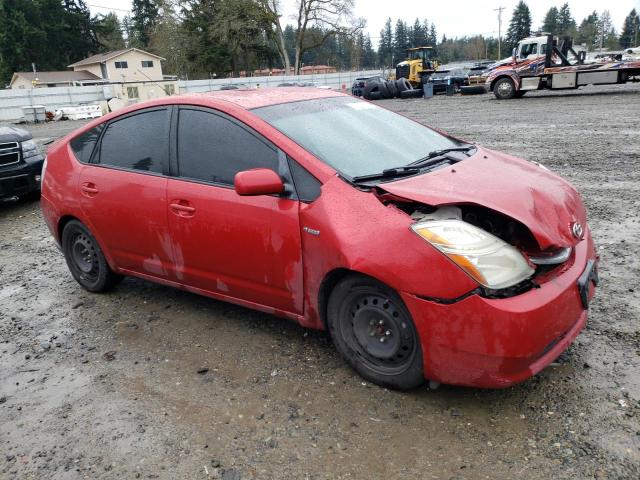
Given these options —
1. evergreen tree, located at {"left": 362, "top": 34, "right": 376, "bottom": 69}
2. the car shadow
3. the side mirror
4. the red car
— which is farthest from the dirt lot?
evergreen tree, located at {"left": 362, "top": 34, "right": 376, "bottom": 69}

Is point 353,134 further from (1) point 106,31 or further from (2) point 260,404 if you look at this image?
(1) point 106,31

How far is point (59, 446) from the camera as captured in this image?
282cm

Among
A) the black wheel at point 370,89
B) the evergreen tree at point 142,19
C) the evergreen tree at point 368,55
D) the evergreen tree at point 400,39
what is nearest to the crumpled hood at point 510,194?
the black wheel at point 370,89

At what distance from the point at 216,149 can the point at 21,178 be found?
550 centimetres

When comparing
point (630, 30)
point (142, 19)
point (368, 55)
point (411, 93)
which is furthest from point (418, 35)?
point (411, 93)

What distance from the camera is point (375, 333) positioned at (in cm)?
299

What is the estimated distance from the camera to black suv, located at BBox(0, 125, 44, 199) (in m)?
7.64

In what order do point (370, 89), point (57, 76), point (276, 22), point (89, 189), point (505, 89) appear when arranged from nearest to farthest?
point (89, 189) → point (505, 89) → point (370, 89) → point (276, 22) → point (57, 76)

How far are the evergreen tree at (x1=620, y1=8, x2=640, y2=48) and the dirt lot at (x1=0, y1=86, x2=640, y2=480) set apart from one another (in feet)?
370

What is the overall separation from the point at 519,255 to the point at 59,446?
99.6 inches

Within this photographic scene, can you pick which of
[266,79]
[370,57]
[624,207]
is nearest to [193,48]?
[266,79]

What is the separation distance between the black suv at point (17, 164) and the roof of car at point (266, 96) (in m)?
4.96

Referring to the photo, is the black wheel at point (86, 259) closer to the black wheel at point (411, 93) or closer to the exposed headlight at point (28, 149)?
the exposed headlight at point (28, 149)

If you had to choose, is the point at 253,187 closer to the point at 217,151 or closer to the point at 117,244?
the point at 217,151
